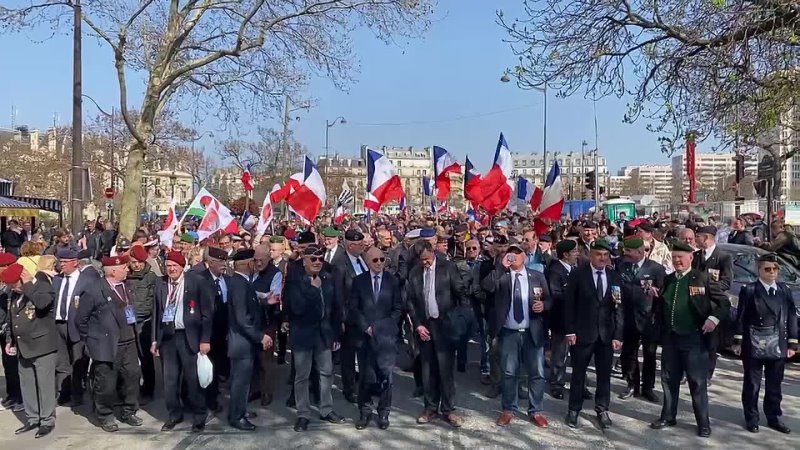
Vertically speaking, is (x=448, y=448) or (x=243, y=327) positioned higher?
(x=243, y=327)

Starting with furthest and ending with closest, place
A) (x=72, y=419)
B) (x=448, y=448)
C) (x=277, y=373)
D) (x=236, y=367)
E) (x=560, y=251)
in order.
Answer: (x=277, y=373) < (x=560, y=251) < (x=72, y=419) < (x=236, y=367) < (x=448, y=448)

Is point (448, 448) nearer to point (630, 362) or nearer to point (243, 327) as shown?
point (243, 327)

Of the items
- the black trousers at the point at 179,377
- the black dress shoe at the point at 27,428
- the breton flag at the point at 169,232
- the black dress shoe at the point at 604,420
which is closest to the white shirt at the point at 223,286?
the black trousers at the point at 179,377

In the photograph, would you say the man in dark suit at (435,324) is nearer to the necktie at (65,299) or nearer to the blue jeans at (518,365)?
the blue jeans at (518,365)

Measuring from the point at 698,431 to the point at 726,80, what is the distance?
5.04m

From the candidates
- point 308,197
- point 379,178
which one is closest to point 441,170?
point 379,178

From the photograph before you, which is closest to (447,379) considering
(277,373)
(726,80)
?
(277,373)

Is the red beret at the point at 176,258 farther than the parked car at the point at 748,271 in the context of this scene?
No

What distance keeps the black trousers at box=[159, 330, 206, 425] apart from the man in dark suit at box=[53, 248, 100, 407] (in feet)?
3.31

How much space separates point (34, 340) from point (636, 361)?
21.6ft

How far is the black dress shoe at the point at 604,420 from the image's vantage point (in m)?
7.02

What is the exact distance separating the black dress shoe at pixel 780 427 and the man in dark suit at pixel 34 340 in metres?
7.18

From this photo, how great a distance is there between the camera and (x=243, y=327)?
22.6ft

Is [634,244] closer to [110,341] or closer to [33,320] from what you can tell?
[110,341]
